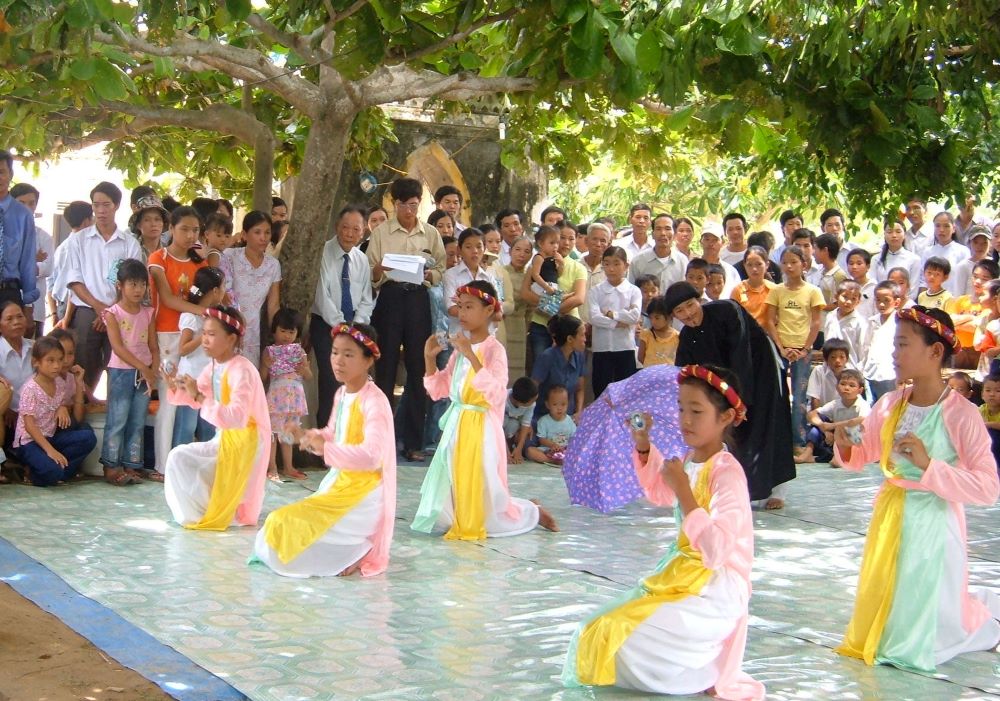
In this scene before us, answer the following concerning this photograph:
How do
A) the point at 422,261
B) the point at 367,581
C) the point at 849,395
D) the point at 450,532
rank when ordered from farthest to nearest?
1. the point at 849,395
2. the point at 422,261
3. the point at 450,532
4. the point at 367,581

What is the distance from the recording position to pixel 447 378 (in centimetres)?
799

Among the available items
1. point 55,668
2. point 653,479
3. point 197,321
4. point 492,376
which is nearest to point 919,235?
point 492,376

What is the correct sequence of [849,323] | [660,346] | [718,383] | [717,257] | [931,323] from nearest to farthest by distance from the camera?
[718,383] → [931,323] → [660,346] → [717,257] → [849,323]

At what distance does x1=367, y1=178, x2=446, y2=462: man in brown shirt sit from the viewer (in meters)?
10.2

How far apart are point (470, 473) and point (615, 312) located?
3.62 m

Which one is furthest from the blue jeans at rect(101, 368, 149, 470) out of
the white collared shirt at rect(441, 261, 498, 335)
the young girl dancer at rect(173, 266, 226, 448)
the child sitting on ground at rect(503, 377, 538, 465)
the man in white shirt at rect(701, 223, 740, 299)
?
the man in white shirt at rect(701, 223, 740, 299)

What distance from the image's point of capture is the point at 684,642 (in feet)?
15.3

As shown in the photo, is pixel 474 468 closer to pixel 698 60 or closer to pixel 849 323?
pixel 698 60

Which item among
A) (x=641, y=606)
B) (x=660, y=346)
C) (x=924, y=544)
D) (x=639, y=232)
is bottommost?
(x=641, y=606)

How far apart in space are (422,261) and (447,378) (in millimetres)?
2210

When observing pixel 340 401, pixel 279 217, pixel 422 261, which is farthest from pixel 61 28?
pixel 279 217

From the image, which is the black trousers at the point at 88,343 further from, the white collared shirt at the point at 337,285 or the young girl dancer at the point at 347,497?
the young girl dancer at the point at 347,497

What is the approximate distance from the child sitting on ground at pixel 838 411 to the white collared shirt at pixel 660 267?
5.49ft

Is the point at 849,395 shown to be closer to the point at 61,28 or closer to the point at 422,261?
the point at 422,261
